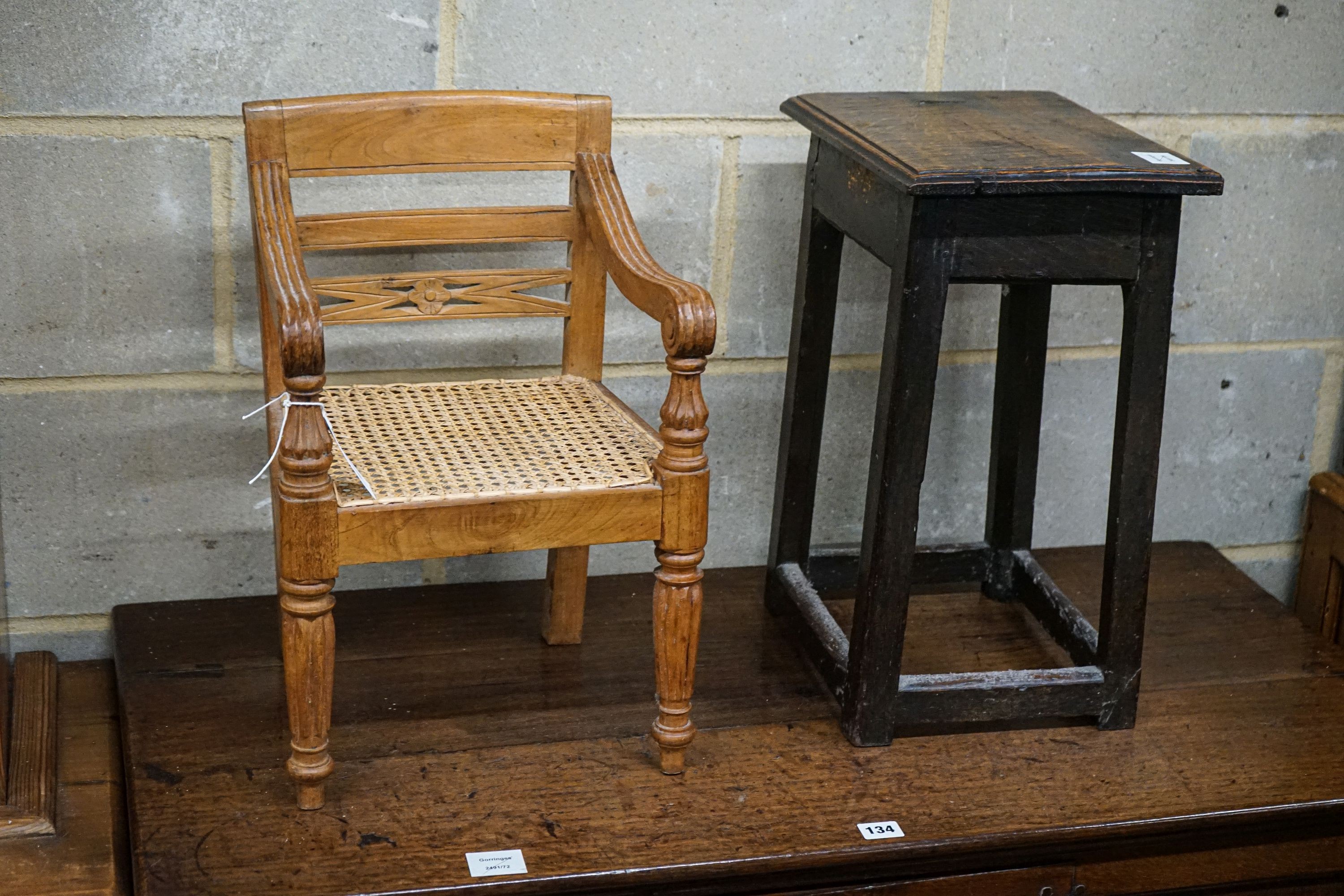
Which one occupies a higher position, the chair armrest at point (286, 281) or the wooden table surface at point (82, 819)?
the chair armrest at point (286, 281)

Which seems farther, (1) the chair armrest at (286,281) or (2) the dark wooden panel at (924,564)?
(2) the dark wooden panel at (924,564)

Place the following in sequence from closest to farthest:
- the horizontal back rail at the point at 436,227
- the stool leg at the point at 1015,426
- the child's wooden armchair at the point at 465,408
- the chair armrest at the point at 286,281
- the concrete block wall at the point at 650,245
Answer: the chair armrest at the point at 286,281, the child's wooden armchair at the point at 465,408, the horizontal back rail at the point at 436,227, the concrete block wall at the point at 650,245, the stool leg at the point at 1015,426

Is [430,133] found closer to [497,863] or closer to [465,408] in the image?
[465,408]

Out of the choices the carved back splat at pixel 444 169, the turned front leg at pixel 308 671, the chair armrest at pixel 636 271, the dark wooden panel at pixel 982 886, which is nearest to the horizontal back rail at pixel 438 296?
the carved back splat at pixel 444 169

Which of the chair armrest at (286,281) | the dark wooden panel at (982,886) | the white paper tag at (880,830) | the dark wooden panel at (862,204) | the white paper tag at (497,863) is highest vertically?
the dark wooden panel at (862,204)

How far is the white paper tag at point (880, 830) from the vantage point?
5.45 feet

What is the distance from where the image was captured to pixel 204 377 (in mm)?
2035

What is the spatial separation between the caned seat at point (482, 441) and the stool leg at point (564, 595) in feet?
0.76

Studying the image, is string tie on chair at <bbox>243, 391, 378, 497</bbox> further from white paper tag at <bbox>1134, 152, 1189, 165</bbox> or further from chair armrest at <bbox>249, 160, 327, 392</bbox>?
white paper tag at <bbox>1134, 152, 1189, 165</bbox>

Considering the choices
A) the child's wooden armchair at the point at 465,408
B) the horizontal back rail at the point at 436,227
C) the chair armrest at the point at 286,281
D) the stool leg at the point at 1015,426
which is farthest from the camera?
the stool leg at the point at 1015,426

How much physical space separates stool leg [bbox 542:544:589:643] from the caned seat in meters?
0.23

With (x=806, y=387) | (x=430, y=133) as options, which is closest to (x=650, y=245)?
(x=806, y=387)

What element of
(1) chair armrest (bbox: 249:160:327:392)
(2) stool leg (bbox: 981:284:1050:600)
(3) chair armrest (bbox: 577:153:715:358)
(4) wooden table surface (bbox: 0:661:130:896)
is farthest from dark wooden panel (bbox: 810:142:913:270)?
(4) wooden table surface (bbox: 0:661:130:896)

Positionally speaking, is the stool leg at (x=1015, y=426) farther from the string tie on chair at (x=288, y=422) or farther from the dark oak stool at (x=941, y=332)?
the string tie on chair at (x=288, y=422)
